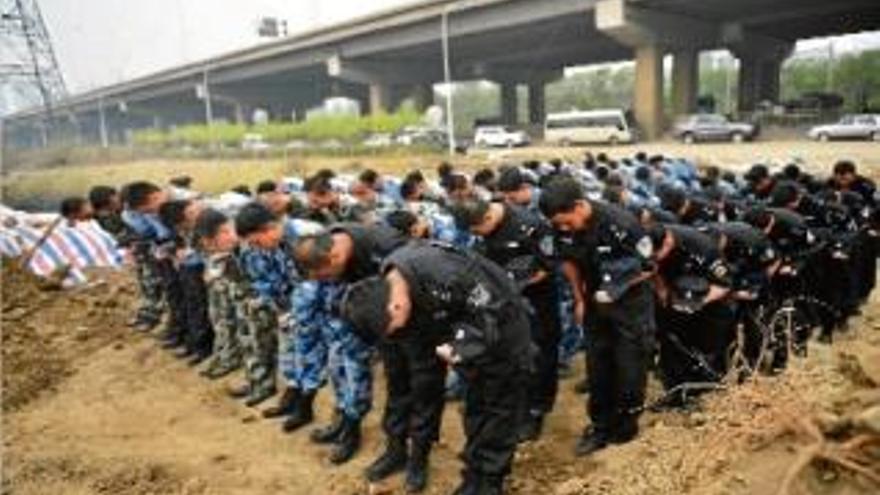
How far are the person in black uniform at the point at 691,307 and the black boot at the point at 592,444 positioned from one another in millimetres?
581

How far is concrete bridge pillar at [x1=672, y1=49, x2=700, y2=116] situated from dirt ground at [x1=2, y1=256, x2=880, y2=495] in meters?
31.8

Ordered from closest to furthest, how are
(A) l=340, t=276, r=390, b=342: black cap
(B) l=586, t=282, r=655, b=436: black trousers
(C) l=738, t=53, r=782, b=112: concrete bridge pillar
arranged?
(A) l=340, t=276, r=390, b=342: black cap
(B) l=586, t=282, r=655, b=436: black trousers
(C) l=738, t=53, r=782, b=112: concrete bridge pillar

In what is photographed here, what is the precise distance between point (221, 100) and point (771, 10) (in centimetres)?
4661

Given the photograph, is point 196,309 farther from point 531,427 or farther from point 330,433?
point 531,427

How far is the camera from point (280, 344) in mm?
6535

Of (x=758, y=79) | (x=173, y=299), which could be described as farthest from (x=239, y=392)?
(x=758, y=79)

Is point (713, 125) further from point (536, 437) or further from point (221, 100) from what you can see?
point (221, 100)

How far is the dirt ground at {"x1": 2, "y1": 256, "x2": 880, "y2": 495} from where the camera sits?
14.5ft

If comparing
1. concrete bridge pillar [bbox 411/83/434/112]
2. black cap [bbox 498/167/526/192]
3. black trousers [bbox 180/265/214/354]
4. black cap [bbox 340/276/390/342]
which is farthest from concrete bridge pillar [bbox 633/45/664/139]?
black cap [bbox 340/276/390/342]

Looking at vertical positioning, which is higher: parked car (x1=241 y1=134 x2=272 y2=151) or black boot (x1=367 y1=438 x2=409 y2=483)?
parked car (x1=241 y1=134 x2=272 y2=151)

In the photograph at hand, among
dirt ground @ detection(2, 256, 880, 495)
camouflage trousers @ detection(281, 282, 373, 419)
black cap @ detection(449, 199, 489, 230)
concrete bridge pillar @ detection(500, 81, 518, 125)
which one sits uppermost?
concrete bridge pillar @ detection(500, 81, 518, 125)

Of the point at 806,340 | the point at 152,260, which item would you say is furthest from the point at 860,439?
the point at 152,260

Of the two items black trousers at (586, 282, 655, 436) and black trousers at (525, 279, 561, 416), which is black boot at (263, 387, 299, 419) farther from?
black trousers at (586, 282, 655, 436)

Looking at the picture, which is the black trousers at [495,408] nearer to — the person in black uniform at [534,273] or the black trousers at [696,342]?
the person in black uniform at [534,273]
